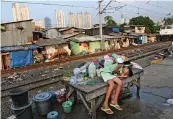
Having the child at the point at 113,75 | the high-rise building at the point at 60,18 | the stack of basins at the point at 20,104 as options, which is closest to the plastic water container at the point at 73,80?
the child at the point at 113,75

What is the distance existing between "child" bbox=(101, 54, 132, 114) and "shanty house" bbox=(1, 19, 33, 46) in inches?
798

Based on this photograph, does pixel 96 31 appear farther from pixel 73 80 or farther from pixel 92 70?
pixel 73 80

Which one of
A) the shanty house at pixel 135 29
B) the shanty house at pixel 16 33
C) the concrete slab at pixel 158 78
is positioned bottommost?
the concrete slab at pixel 158 78

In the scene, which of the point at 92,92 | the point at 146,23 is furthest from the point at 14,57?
the point at 146,23

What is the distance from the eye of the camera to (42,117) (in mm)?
5164

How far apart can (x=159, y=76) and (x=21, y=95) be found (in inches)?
273

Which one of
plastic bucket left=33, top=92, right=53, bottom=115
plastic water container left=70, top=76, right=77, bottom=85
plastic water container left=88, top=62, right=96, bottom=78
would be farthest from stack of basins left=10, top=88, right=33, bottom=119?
plastic water container left=88, top=62, right=96, bottom=78

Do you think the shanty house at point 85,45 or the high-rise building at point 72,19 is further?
the high-rise building at point 72,19

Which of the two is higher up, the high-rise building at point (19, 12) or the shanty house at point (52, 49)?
the high-rise building at point (19, 12)

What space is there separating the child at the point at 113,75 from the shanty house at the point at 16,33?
20257mm

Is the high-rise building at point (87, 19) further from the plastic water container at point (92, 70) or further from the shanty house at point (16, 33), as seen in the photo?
the plastic water container at point (92, 70)

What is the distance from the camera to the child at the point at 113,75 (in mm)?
4828

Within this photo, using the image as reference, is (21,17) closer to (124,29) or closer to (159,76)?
(124,29)

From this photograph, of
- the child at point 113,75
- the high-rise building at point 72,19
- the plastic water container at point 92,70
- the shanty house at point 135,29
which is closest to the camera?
the child at point 113,75
